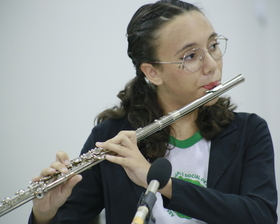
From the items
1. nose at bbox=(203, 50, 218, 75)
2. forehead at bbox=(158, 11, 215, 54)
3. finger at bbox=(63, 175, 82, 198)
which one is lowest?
finger at bbox=(63, 175, 82, 198)

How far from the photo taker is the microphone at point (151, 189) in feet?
2.02

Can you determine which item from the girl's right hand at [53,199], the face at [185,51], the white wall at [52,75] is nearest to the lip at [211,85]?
the face at [185,51]

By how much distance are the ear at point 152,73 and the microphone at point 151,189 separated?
0.58 metres

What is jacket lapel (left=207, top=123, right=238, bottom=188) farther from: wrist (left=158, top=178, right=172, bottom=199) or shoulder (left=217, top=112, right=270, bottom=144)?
wrist (left=158, top=178, right=172, bottom=199)

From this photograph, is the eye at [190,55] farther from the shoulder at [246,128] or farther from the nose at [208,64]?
the shoulder at [246,128]

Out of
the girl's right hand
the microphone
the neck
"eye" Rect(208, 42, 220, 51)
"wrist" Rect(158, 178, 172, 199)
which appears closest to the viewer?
the microphone

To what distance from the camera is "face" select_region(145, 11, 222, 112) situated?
1166 millimetres

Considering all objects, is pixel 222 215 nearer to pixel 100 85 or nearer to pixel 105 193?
pixel 105 193

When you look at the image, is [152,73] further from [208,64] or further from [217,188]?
[217,188]

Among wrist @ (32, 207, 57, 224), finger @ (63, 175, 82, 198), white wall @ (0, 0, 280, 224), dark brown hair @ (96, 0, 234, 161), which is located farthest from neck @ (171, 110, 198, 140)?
white wall @ (0, 0, 280, 224)

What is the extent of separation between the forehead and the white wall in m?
0.72

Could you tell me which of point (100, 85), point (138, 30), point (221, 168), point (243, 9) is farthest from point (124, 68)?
point (221, 168)

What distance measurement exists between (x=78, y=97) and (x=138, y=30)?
69 cm

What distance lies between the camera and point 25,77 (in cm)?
182
